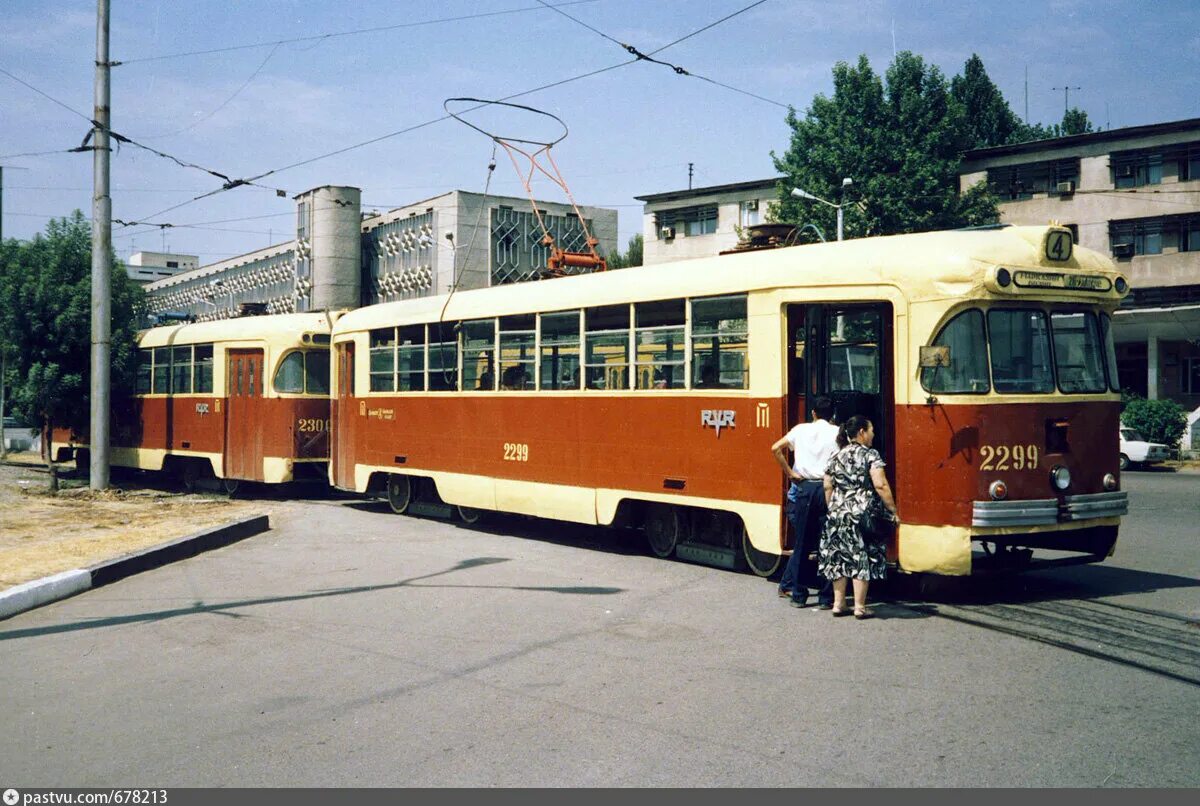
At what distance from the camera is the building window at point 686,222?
4919 cm

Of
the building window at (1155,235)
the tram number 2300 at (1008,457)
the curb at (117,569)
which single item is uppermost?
the building window at (1155,235)

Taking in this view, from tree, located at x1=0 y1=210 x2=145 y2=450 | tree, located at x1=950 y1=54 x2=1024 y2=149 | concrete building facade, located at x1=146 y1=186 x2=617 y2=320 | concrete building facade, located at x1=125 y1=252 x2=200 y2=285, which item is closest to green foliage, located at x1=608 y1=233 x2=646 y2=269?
concrete building facade, located at x1=146 y1=186 x2=617 y2=320

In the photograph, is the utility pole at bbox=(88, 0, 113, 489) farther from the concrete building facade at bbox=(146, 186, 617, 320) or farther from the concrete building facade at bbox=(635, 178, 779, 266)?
the concrete building facade at bbox=(635, 178, 779, 266)

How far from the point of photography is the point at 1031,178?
4034 cm

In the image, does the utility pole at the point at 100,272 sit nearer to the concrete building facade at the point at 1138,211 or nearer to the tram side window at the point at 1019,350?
the tram side window at the point at 1019,350

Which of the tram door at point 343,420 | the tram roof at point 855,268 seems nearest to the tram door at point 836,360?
the tram roof at point 855,268

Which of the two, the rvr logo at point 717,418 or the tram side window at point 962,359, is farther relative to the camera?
the rvr logo at point 717,418

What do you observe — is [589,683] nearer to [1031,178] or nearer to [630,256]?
[1031,178]

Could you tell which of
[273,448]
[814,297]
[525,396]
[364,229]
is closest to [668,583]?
[814,297]

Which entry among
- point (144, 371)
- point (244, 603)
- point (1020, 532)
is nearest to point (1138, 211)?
point (144, 371)

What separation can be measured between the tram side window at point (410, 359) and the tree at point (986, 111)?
43923mm

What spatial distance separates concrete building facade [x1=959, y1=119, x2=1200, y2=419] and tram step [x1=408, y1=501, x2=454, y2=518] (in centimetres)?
2876

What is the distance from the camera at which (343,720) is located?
589cm

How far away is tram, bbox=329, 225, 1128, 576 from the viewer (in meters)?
8.88
